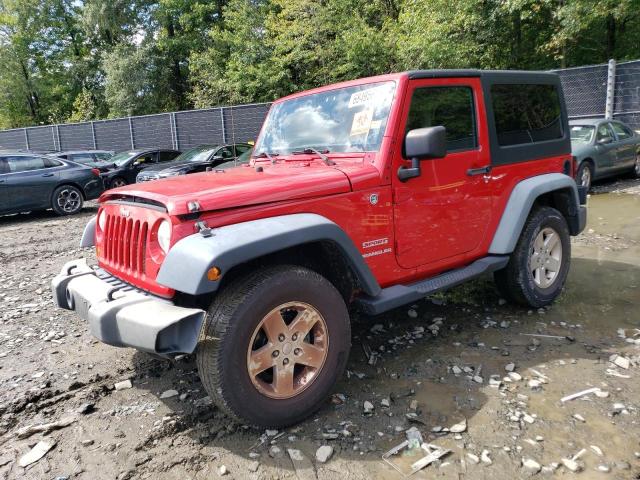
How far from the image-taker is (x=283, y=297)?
272cm

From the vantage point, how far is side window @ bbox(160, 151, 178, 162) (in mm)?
15695

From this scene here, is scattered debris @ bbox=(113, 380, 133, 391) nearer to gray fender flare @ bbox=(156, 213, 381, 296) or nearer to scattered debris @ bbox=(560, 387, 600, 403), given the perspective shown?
gray fender flare @ bbox=(156, 213, 381, 296)

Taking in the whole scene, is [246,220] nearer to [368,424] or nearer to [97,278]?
[97,278]

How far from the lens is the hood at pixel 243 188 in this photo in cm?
274

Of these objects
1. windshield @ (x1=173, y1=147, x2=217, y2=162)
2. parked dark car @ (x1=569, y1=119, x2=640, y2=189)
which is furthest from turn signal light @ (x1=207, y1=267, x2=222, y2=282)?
windshield @ (x1=173, y1=147, x2=217, y2=162)

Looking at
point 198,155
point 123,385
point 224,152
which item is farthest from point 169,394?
point 198,155

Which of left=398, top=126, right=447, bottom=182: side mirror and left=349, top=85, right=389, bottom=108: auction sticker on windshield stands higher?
left=349, top=85, right=389, bottom=108: auction sticker on windshield

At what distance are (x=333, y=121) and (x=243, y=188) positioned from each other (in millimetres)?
1119

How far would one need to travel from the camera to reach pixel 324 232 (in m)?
2.84

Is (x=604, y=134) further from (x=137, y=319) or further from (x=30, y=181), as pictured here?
(x=30, y=181)

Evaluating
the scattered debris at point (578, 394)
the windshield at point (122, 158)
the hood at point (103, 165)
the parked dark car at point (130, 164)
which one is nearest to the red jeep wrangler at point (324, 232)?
the scattered debris at point (578, 394)

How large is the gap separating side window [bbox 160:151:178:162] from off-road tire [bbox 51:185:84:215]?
438cm

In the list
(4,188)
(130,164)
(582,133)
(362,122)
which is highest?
(362,122)

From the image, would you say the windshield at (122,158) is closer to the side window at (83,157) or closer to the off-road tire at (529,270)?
the side window at (83,157)
